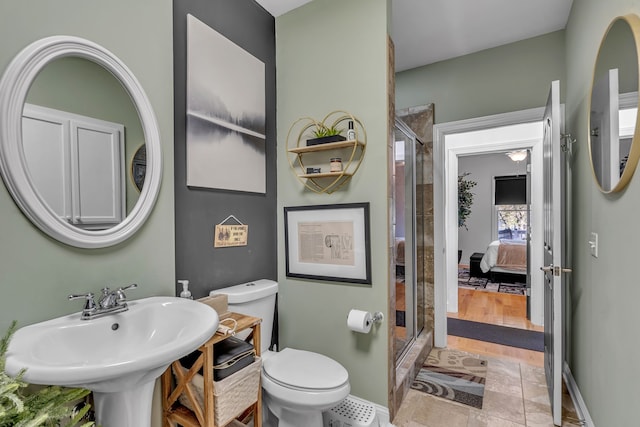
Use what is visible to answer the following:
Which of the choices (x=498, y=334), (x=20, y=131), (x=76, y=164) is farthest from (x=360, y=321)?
(x=498, y=334)

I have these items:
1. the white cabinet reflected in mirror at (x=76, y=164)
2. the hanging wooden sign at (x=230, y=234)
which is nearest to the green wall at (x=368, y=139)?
the hanging wooden sign at (x=230, y=234)

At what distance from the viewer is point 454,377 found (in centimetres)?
238

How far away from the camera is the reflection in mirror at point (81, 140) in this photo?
1114 millimetres

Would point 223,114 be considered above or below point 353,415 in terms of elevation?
above

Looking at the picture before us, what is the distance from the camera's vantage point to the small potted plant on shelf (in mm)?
1894

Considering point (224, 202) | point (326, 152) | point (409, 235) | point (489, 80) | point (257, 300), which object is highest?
point (489, 80)

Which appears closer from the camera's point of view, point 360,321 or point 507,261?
point 360,321

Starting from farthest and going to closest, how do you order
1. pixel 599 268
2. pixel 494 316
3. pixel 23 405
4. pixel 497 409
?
pixel 494 316 < pixel 497 409 < pixel 599 268 < pixel 23 405

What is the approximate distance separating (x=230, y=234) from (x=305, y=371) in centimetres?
87

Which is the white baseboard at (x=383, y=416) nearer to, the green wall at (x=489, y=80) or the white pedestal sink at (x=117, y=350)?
the white pedestal sink at (x=117, y=350)

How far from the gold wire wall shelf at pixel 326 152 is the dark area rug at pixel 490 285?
13.8 ft

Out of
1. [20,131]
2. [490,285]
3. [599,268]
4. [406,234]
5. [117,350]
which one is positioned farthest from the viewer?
[490,285]

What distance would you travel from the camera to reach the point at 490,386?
2.25 metres

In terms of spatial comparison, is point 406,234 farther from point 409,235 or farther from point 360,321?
point 360,321
